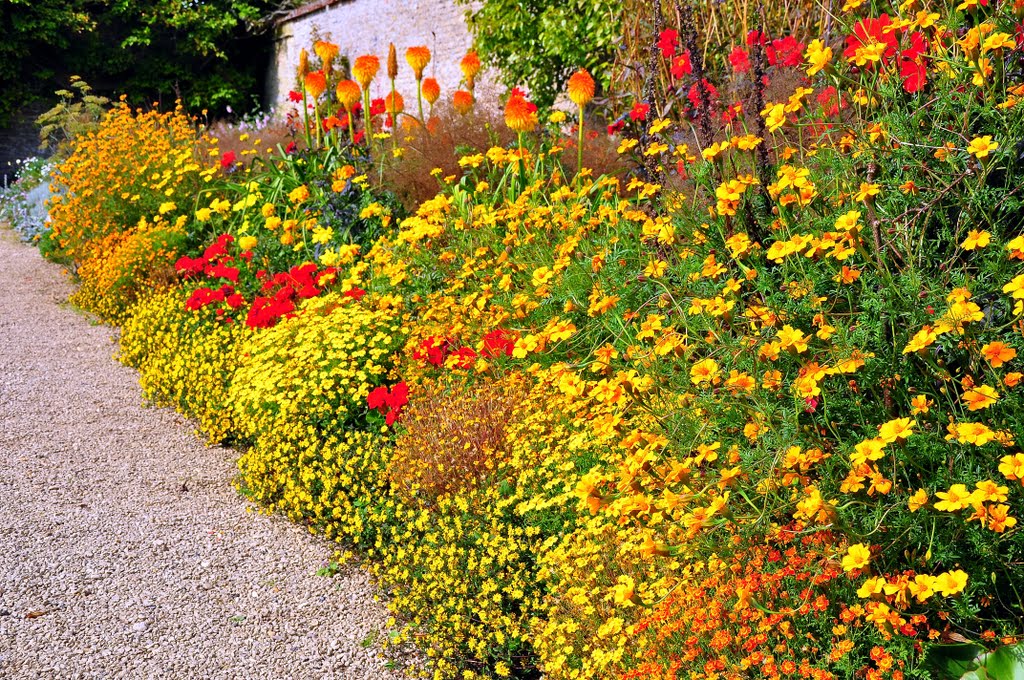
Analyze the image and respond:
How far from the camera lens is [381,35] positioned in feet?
44.9

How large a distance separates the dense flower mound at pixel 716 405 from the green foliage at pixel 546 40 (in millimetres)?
3322

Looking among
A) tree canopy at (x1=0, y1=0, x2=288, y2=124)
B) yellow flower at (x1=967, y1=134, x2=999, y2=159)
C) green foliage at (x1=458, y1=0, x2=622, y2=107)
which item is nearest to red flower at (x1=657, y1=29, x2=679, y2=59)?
green foliage at (x1=458, y1=0, x2=622, y2=107)

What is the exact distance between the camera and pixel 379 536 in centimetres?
333

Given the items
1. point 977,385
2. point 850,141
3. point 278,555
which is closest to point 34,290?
point 278,555

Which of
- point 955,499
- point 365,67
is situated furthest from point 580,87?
point 955,499

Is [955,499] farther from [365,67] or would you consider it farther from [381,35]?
[381,35]

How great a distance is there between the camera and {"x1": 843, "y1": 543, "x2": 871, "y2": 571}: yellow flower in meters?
1.90

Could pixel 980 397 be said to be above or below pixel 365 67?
below

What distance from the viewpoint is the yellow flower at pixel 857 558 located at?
190cm

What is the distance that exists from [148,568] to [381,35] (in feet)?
37.7

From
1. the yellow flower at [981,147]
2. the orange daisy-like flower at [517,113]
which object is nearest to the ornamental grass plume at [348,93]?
the orange daisy-like flower at [517,113]

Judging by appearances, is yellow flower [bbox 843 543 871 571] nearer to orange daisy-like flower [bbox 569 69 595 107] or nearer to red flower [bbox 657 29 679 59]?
red flower [bbox 657 29 679 59]

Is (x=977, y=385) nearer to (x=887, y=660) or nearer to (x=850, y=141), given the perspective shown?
(x=887, y=660)

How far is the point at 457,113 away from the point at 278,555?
397 centimetres
